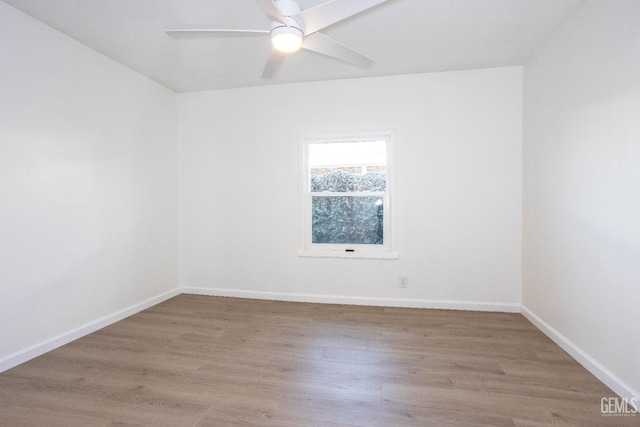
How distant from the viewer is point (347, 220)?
334cm

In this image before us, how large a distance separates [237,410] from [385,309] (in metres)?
1.92

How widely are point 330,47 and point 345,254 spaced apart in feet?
6.96

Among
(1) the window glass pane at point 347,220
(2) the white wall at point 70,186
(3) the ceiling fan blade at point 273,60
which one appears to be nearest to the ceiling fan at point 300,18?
(3) the ceiling fan blade at point 273,60

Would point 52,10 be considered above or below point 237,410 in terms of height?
above

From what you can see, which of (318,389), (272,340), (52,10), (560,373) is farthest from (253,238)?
(560,373)

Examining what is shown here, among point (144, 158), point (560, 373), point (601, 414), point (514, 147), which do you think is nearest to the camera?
point (601, 414)

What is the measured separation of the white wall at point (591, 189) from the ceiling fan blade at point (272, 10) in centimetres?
202

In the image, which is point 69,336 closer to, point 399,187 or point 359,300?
point 359,300

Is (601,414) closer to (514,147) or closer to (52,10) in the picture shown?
(514,147)

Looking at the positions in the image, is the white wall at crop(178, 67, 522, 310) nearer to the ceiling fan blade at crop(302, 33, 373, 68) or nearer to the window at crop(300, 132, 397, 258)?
the window at crop(300, 132, 397, 258)

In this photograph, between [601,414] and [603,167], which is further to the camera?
[603,167]

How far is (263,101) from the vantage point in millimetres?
3393

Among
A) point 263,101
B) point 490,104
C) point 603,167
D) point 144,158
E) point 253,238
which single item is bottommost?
point 253,238

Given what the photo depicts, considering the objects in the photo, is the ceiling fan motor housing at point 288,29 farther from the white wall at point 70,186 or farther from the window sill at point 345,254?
the window sill at point 345,254
